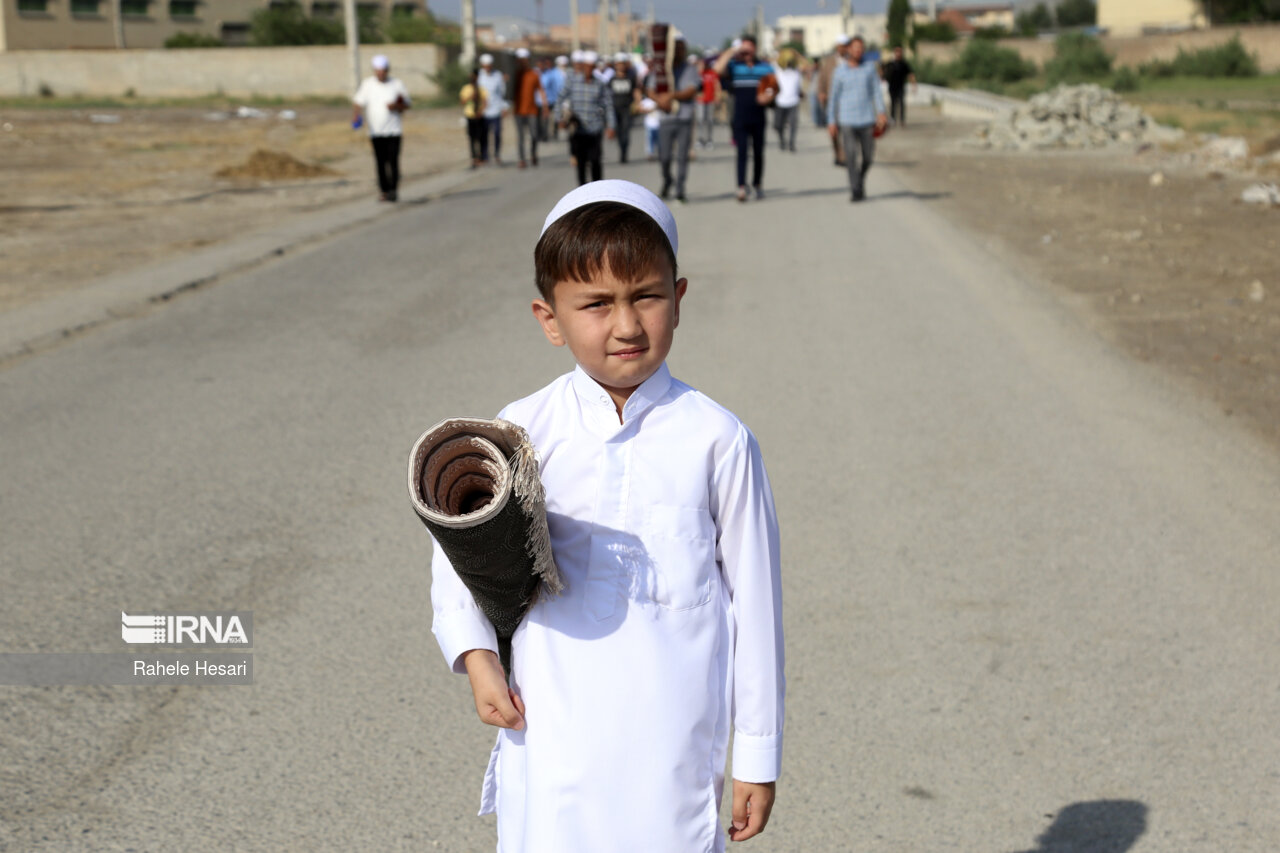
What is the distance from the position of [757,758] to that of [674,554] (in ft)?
1.19

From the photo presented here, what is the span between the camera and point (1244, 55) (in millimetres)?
61531

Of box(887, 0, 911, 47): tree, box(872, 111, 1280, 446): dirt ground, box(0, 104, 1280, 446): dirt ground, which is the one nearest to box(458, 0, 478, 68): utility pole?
box(0, 104, 1280, 446): dirt ground

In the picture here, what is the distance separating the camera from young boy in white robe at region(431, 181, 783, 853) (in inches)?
78.7

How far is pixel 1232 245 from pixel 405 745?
37.4 feet

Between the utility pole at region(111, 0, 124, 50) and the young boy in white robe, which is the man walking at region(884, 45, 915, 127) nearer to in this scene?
the young boy in white robe

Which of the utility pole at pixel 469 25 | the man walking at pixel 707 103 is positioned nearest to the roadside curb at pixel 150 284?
the man walking at pixel 707 103

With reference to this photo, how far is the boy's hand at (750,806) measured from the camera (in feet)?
6.75

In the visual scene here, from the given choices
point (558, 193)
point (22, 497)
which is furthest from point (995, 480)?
point (558, 193)

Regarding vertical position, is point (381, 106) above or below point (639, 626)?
above

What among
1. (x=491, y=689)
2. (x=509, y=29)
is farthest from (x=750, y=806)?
(x=509, y=29)

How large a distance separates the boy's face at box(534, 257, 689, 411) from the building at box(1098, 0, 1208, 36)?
96907 millimetres

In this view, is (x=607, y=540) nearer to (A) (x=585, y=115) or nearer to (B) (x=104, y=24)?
(A) (x=585, y=115)

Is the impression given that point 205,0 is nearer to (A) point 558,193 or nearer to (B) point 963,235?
(A) point 558,193

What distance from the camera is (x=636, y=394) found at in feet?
6.64
